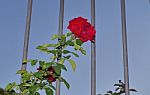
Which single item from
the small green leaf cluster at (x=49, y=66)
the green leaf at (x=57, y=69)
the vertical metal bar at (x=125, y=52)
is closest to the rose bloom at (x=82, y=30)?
the small green leaf cluster at (x=49, y=66)

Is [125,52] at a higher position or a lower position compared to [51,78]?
higher

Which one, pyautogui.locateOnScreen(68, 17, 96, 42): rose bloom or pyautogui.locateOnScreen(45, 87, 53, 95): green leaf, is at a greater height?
pyautogui.locateOnScreen(68, 17, 96, 42): rose bloom

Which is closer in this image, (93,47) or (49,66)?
(49,66)

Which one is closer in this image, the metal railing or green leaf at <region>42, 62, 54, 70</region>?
green leaf at <region>42, 62, 54, 70</region>

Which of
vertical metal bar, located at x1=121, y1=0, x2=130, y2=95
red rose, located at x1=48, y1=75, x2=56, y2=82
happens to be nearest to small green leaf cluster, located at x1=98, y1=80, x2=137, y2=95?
vertical metal bar, located at x1=121, y1=0, x2=130, y2=95

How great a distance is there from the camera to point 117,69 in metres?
1.25

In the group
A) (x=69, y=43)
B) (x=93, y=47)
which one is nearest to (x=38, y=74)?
(x=69, y=43)

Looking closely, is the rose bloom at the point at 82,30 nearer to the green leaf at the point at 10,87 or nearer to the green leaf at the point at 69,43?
the green leaf at the point at 69,43

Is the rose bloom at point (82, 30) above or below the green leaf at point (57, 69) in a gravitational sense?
above

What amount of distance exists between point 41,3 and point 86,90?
0.60 meters

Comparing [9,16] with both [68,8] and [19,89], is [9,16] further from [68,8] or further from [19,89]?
[19,89]

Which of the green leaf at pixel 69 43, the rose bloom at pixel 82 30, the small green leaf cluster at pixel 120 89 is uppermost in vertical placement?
the rose bloom at pixel 82 30

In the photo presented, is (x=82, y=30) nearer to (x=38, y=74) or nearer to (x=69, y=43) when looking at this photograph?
(x=69, y=43)

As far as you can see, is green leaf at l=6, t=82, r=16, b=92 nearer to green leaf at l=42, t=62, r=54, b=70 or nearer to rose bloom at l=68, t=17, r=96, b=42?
green leaf at l=42, t=62, r=54, b=70
